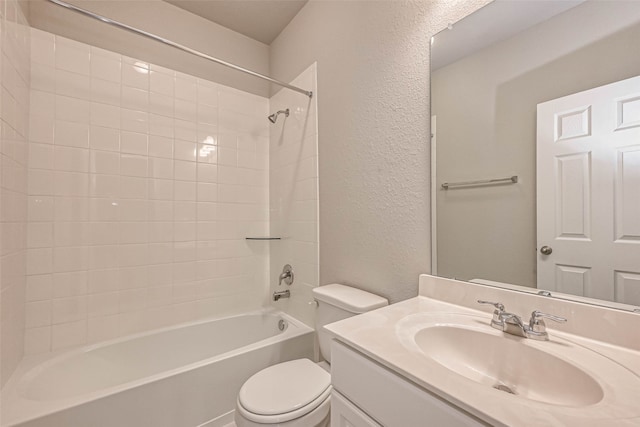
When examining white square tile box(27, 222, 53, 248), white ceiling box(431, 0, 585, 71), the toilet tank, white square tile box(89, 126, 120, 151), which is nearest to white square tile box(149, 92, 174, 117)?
white square tile box(89, 126, 120, 151)

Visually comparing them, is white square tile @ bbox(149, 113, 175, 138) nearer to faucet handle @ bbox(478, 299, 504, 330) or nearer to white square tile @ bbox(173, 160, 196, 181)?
white square tile @ bbox(173, 160, 196, 181)

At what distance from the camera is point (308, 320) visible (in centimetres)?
178

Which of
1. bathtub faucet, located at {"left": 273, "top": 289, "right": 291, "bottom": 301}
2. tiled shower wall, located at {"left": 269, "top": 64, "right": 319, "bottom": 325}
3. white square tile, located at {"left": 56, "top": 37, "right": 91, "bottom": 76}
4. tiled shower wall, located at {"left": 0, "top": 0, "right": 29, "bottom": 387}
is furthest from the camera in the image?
bathtub faucet, located at {"left": 273, "top": 289, "right": 291, "bottom": 301}

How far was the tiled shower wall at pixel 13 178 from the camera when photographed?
1102mm

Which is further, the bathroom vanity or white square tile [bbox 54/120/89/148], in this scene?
white square tile [bbox 54/120/89/148]

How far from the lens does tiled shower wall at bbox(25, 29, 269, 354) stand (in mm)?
1434

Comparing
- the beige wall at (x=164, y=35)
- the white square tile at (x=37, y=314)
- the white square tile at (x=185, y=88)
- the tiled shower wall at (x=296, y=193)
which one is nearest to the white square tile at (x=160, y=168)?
the white square tile at (x=185, y=88)

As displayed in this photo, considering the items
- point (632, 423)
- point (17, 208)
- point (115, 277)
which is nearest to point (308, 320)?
point (115, 277)

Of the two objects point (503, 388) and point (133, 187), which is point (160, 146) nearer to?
point (133, 187)

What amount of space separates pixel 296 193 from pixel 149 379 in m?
1.33

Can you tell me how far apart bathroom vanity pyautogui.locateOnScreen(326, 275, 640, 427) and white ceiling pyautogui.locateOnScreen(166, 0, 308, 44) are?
210cm

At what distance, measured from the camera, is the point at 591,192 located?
2.36ft

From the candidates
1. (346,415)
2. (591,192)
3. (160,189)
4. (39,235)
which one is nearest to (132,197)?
(160,189)

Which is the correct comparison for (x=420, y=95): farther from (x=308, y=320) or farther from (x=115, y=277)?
(x=115, y=277)
